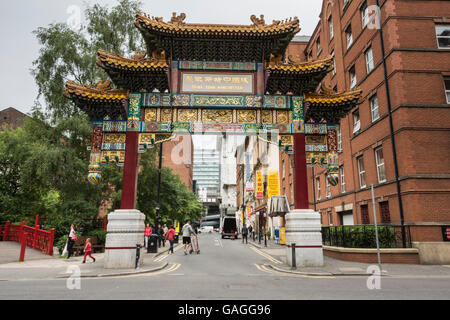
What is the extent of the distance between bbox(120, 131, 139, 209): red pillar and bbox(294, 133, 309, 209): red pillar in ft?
22.9

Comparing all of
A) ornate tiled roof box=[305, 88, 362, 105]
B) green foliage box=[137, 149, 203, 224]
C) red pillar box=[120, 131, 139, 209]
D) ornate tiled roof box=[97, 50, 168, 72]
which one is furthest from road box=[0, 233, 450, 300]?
green foliage box=[137, 149, 203, 224]

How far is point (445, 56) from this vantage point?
614 inches

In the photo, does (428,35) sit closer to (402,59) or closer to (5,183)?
(402,59)

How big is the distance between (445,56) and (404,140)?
5462mm

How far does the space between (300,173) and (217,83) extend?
217 inches

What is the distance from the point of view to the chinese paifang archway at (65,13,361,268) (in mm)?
12367

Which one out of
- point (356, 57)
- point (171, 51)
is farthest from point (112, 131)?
point (356, 57)

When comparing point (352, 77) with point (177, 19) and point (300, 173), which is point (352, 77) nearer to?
point (300, 173)

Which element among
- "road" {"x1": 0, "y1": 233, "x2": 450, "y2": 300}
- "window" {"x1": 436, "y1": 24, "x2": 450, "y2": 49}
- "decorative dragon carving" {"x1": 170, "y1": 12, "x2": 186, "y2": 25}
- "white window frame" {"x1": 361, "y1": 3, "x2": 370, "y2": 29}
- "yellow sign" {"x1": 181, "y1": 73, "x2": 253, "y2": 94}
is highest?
"white window frame" {"x1": 361, "y1": 3, "x2": 370, "y2": 29}

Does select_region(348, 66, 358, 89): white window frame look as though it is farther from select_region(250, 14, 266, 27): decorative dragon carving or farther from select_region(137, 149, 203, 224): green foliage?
select_region(137, 149, 203, 224): green foliage

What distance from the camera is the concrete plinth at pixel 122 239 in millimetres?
11266

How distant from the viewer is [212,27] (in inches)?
491

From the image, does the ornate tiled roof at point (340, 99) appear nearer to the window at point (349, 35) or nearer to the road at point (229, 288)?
the road at point (229, 288)

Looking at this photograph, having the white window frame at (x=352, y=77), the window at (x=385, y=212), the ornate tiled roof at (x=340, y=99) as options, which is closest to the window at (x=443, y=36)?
→ the white window frame at (x=352, y=77)
